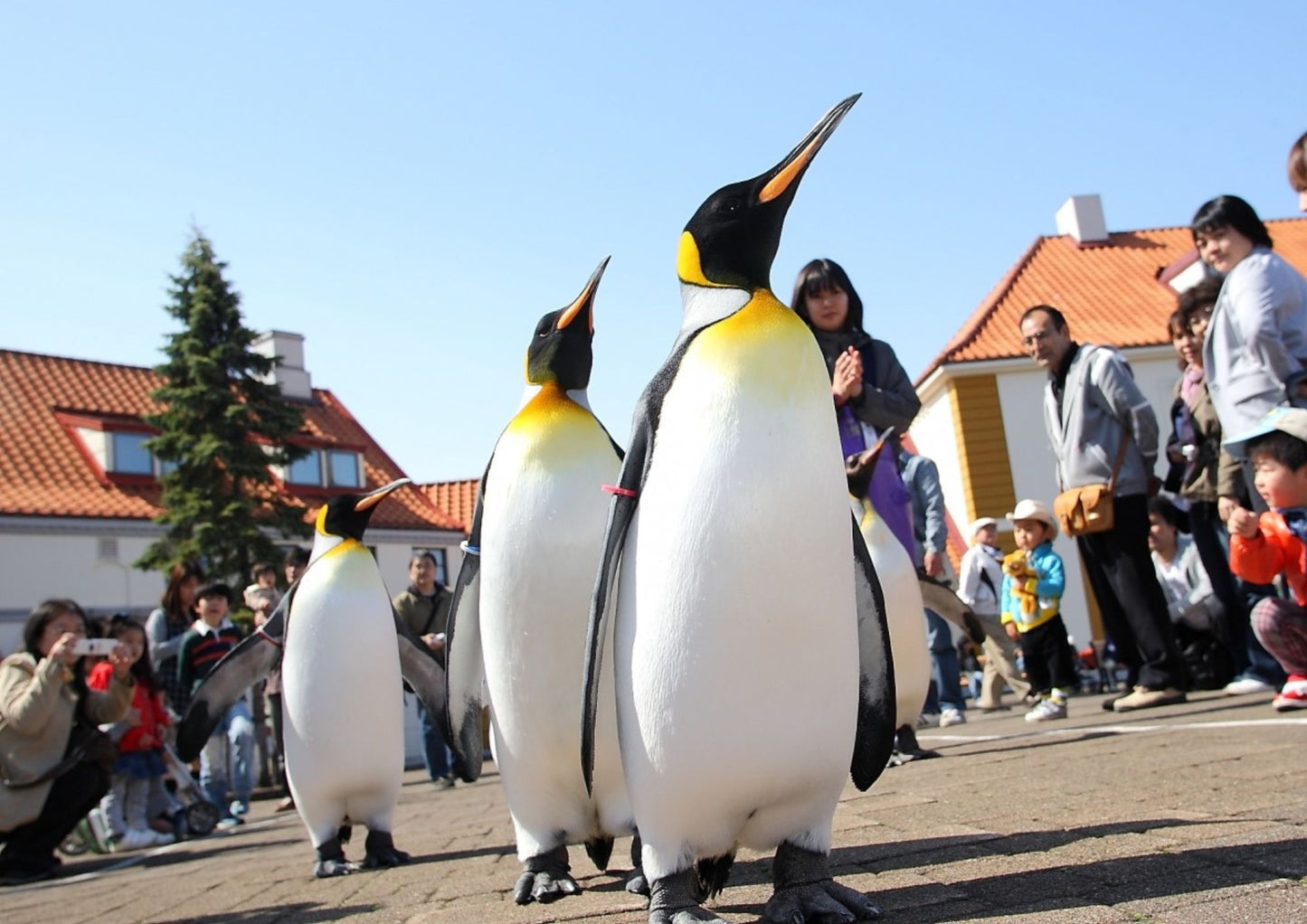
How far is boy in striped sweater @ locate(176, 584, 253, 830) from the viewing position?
855 centimetres

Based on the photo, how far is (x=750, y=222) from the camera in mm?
2590

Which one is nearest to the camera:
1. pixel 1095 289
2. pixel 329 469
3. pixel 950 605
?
pixel 950 605

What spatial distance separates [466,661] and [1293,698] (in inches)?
136

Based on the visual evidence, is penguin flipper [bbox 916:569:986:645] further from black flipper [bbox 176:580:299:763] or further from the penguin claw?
the penguin claw

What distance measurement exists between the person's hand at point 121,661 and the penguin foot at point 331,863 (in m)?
3.29

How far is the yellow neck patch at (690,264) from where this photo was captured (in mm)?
2633

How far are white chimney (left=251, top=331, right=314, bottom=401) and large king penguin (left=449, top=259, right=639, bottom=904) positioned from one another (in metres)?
30.1

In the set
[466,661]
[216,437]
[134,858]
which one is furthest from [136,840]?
[216,437]

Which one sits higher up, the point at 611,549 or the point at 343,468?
the point at 343,468

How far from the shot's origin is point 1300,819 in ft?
8.21

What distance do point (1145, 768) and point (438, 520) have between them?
92.9 feet

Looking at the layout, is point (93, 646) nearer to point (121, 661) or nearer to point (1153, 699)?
point (121, 661)

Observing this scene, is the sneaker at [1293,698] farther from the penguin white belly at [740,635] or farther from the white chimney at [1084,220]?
the white chimney at [1084,220]

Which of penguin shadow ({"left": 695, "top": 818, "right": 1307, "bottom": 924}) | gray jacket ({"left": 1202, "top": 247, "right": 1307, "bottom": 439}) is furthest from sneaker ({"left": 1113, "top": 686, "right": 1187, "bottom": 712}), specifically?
penguin shadow ({"left": 695, "top": 818, "right": 1307, "bottom": 924})
